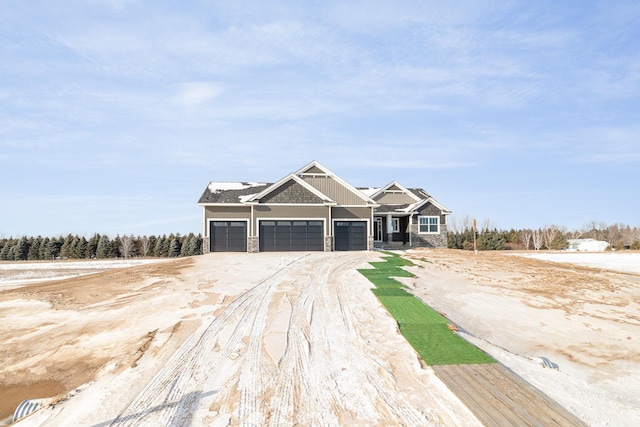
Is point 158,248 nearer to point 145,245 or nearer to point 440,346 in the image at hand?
point 145,245

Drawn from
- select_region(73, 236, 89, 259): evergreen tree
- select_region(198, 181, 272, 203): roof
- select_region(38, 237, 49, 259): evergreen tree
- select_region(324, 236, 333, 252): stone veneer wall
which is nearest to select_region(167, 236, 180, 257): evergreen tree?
select_region(73, 236, 89, 259): evergreen tree

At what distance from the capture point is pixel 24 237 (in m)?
33.4

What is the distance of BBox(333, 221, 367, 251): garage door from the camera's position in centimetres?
2478

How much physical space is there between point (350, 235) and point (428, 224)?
→ 8425mm

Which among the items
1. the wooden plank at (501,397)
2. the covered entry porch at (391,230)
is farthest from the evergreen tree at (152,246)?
the wooden plank at (501,397)

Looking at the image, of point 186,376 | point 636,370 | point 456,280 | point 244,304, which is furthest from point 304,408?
point 456,280

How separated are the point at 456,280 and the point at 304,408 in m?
10.2

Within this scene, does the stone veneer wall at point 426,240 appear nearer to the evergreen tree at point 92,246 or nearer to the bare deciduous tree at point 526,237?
the bare deciduous tree at point 526,237

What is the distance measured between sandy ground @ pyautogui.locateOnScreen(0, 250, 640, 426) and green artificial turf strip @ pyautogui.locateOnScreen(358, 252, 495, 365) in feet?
0.95

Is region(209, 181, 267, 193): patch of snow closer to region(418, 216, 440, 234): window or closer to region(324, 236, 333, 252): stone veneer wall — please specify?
region(324, 236, 333, 252): stone veneer wall

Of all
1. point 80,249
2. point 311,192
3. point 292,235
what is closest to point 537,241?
point 311,192

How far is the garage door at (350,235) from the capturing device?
24.8 m

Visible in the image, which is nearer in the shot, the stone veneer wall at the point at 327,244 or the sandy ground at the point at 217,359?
the sandy ground at the point at 217,359

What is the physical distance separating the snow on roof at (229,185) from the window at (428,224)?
13446mm
